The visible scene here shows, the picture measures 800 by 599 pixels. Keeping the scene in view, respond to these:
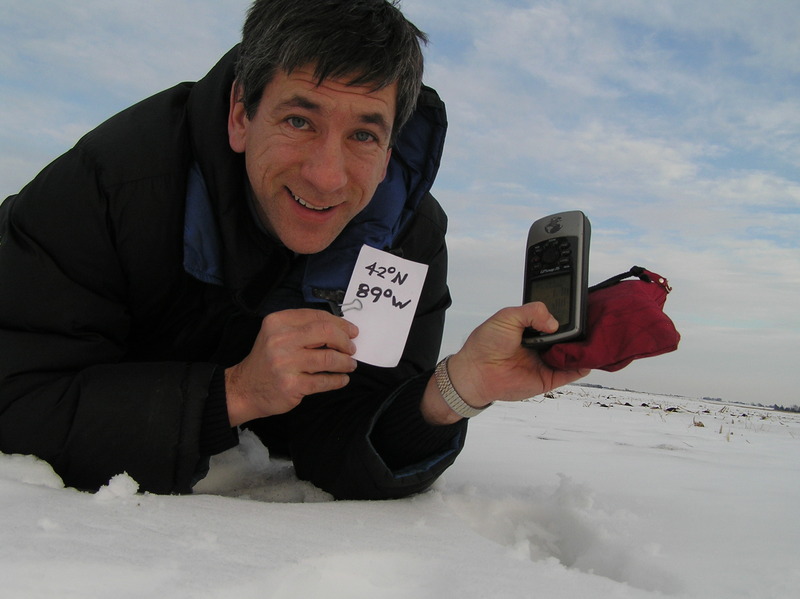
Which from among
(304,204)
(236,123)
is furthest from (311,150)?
(236,123)

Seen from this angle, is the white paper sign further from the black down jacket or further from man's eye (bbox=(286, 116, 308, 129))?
man's eye (bbox=(286, 116, 308, 129))

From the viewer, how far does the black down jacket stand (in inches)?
64.6

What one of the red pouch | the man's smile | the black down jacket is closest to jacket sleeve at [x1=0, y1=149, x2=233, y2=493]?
the black down jacket

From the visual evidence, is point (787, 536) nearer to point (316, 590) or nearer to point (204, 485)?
point (316, 590)

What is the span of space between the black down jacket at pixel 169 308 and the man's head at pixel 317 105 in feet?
0.30

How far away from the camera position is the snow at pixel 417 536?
3.42 feet

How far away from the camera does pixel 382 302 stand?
211 centimetres

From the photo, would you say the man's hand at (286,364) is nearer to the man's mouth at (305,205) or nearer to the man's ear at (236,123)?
the man's mouth at (305,205)

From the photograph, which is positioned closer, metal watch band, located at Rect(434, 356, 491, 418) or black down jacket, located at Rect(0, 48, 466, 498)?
black down jacket, located at Rect(0, 48, 466, 498)

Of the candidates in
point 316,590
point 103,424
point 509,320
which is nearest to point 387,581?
point 316,590

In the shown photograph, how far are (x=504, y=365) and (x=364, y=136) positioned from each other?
34.8 inches

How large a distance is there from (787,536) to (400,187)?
1640 millimetres

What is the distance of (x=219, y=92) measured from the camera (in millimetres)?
1971

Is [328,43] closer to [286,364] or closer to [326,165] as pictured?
[326,165]
